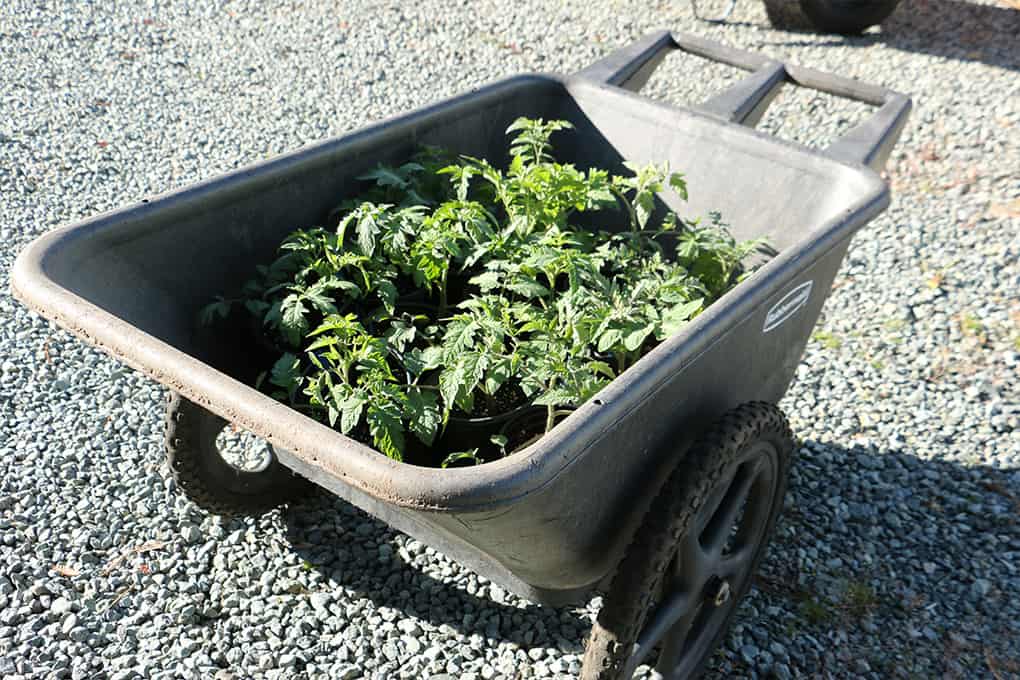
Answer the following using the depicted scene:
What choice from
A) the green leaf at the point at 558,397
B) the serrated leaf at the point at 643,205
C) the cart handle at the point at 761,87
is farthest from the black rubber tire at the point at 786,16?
the green leaf at the point at 558,397

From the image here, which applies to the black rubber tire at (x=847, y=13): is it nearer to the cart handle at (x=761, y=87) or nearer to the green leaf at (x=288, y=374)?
the cart handle at (x=761, y=87)

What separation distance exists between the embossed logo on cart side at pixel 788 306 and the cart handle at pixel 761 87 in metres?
0.42

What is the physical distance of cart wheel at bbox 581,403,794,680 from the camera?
4.94ft

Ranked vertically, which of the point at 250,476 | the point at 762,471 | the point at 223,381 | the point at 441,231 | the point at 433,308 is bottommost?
the point at 250,476

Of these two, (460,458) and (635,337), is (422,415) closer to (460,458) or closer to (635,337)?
(460,458)

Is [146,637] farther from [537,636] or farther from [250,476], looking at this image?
[537,636]

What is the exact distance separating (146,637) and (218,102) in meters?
3.01

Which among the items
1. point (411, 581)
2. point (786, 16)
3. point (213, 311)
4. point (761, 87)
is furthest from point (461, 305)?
point (786, 16)

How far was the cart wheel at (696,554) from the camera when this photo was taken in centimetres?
150

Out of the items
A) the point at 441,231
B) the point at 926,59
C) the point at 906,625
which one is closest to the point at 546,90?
the point at 441,231

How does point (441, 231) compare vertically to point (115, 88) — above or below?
above

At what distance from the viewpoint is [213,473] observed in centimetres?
212

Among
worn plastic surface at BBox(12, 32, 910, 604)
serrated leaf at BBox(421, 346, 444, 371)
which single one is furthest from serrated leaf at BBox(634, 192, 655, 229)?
serrated leaf at BBox(421, 346, 444, 371)

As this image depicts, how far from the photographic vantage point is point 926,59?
5066 millimetres
